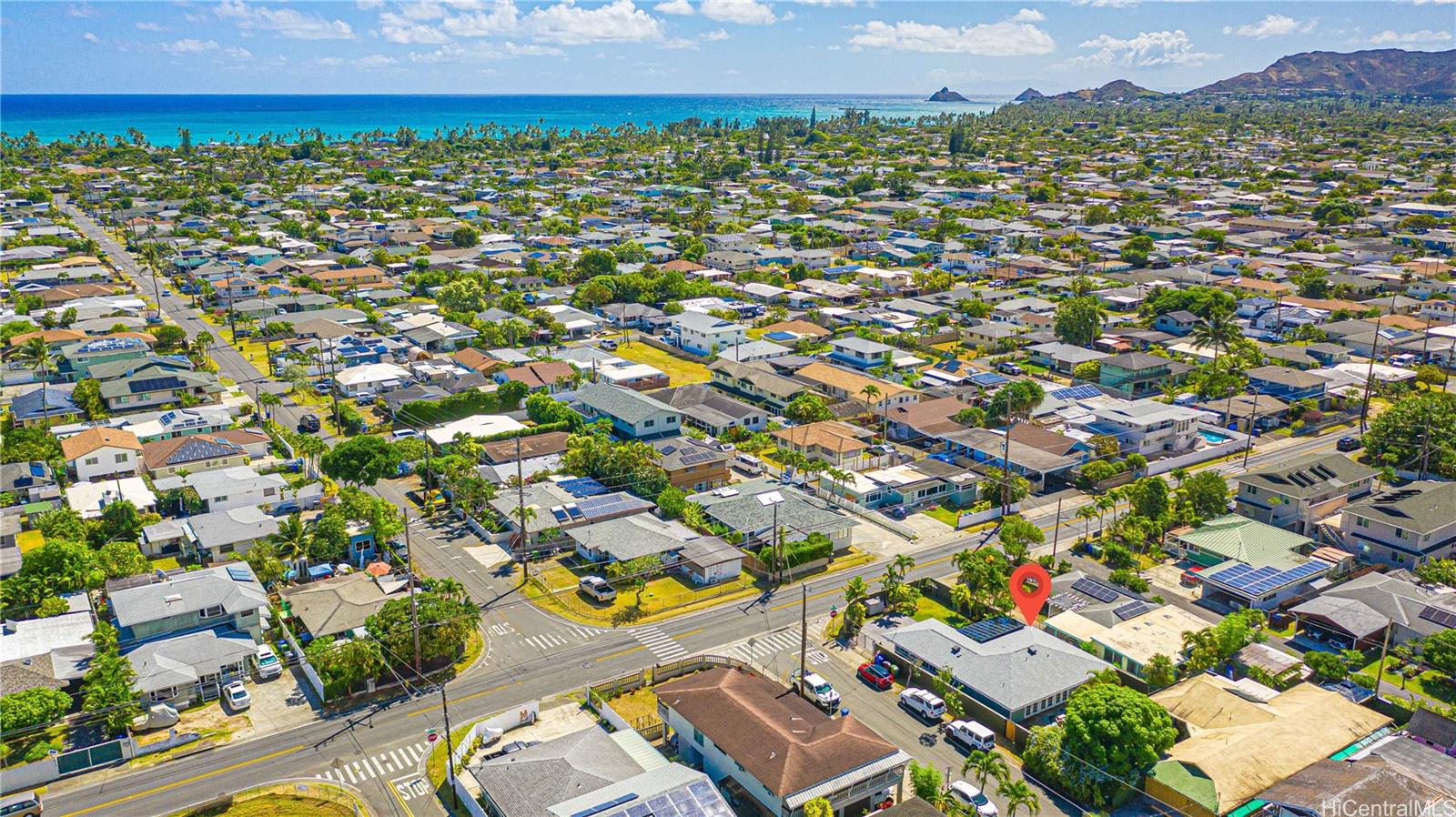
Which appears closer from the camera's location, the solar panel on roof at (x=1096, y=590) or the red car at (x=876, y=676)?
the red car at (x=876, y=676)

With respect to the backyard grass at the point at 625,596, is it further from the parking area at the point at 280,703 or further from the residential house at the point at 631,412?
the residential house at the point at 631,412

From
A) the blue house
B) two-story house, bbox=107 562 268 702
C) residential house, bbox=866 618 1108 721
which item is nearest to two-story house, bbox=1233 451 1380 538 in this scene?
the blue house

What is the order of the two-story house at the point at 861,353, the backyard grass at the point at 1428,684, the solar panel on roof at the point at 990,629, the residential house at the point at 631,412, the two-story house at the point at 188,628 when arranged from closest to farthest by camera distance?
the two-story house at the point at 188,628
the backyard grass at the point at 1428,684
the solar panel on roof at the point at 990,629
the residential house at the point at 631,412
the two-story house at the point at 861,353

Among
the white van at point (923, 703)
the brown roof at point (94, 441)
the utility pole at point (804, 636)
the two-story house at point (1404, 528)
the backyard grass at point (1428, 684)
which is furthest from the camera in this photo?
the brown roof at point (94, 441)

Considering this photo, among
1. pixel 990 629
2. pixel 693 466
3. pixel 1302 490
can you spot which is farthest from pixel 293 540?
pixel 1302 490

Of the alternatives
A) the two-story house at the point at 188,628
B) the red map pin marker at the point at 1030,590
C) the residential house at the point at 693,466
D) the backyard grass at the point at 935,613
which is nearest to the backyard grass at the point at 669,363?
the residential house at the point at 693,466
